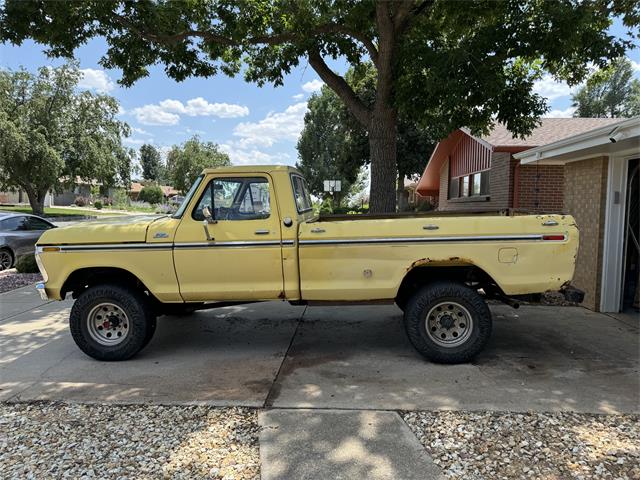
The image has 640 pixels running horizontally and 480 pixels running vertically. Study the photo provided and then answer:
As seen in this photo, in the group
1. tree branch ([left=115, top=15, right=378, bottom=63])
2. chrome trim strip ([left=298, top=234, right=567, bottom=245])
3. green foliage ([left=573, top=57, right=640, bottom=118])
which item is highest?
green foliage ([left=573, top=57, right=640, bottom=118])

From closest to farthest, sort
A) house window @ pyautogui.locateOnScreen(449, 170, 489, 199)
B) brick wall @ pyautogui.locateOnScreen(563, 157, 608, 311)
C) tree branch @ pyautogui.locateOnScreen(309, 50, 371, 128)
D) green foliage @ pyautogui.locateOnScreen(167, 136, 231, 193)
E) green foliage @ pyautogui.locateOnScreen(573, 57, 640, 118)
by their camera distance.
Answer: brick wall @ pyautogui.locateOnScreen(563, 157, 608, 311)
tree branch @ pyautogui.locateOnScreen(309, 50, 371, 128)
house window @ pyautogui.locateOnScreen(449, 170, 489, 199)
green foliage @ pyautogui.locateOnScreen(573, 57, 640, 118)
green foliage @ pyautogui.locateOnScreen(167, 136, 231, 193)

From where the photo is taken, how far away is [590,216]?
25.2 ft

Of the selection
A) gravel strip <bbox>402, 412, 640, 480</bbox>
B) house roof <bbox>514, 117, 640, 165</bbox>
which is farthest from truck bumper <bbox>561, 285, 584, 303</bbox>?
house roof <bbox>514, 117, 640, 165</bbox>

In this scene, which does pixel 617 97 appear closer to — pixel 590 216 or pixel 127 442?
pixel 590 216

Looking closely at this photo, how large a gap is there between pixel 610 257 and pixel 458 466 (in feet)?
18.3

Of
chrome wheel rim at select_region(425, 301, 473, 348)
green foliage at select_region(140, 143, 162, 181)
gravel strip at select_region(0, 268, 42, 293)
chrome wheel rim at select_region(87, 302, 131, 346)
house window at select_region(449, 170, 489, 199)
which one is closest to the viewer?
chrome wheel rim at select_region(425, 301, 473, 348)

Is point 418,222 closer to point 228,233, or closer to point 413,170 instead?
point 228,233

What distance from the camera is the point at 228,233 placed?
5.12 m

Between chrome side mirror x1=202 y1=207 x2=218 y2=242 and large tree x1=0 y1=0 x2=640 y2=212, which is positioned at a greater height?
large tree x1=0 y1=0 x2=640 y2=212

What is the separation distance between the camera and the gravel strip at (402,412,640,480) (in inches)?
124

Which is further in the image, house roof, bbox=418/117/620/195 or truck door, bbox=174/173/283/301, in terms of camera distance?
house roof, bbox=418/117/620/195

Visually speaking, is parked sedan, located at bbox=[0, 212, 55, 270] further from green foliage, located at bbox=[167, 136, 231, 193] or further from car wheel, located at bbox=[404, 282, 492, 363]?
green foliage, located at bbox=[167, 136, 231, 193]

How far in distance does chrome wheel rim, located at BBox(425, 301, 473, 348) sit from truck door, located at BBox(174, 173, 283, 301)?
1681 mm

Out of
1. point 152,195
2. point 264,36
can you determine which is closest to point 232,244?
point 264,36
